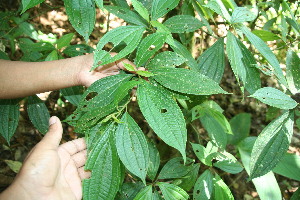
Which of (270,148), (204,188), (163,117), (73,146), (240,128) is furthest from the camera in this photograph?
(240,128)

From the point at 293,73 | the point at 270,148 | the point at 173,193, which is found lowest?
the point at 173,193

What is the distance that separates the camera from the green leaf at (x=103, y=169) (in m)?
1.11

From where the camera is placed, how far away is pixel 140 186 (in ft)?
5.25

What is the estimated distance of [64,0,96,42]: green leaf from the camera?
1.16 meters

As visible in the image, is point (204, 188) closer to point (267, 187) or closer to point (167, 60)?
point (267, 187)

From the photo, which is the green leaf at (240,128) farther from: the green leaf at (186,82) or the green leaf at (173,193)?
the green leaf at (186,82)

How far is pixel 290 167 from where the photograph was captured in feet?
6.00

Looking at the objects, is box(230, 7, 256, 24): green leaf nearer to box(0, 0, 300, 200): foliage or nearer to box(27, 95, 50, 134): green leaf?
box(0, 0, 300, 200): foliage

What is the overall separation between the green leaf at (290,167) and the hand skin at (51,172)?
1.14 m

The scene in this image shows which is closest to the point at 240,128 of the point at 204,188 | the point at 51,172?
the point at 204,188

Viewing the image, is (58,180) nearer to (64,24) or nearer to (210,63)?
(210,63)

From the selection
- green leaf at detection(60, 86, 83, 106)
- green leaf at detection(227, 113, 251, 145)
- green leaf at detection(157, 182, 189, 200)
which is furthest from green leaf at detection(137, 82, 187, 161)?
green leaf at detection(227, 113, 251, 145)

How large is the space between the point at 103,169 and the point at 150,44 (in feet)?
1.57

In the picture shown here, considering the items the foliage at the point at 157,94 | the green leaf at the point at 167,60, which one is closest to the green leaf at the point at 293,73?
the foliage at the point at 157,94
